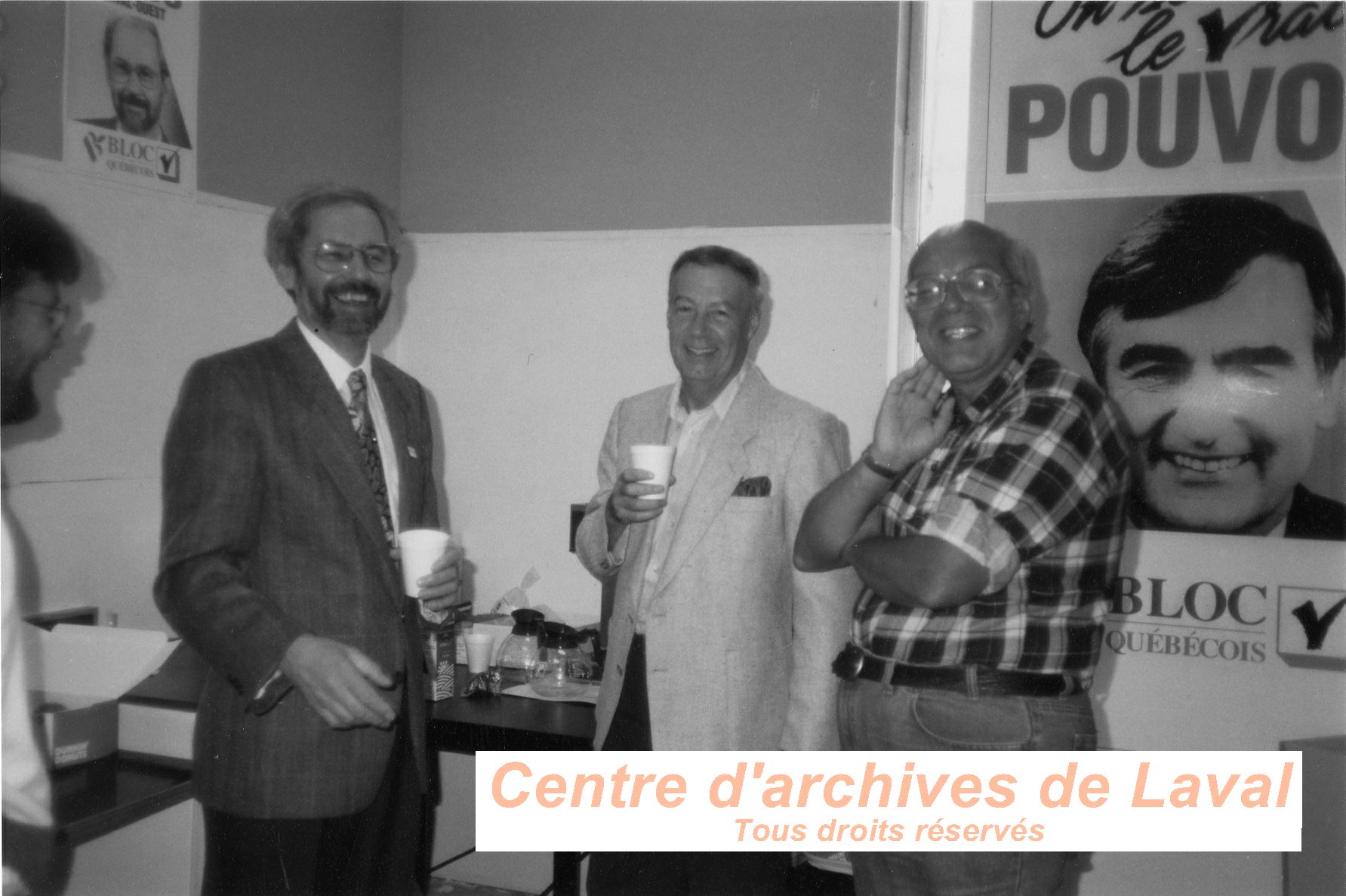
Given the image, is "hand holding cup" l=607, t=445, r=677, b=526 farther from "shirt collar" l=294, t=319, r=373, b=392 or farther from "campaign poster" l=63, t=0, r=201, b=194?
"campaign poster" l=63, t=0, r=201, b=194

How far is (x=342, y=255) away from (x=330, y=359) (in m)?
0.16

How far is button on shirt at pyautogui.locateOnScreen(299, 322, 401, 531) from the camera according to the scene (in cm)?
135

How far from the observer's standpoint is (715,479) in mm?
1613

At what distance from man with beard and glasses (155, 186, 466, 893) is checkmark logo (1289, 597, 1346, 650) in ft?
6.10

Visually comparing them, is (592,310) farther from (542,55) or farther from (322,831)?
(322,831)

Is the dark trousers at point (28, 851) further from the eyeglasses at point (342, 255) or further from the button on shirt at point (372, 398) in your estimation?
the eyeglasses at point (342, 255)

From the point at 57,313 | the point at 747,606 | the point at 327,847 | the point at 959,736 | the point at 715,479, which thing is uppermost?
the point at 57,313

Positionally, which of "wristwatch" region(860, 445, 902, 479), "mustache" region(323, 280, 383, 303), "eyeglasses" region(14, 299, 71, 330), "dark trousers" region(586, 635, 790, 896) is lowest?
"dark trousers" region(586, 635, 790, 896)

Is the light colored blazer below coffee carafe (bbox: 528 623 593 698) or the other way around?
the other way around

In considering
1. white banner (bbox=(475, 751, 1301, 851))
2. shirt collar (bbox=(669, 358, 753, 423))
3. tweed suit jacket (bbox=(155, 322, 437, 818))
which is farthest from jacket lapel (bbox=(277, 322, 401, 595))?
shirt collar (bbox=(669, 358, 753, 423))

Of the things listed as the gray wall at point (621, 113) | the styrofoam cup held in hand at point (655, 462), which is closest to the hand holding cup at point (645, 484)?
the styrofoam cup held in hand at point (655, 462)

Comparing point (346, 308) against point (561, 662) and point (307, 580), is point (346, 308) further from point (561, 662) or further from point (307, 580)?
point (561, 662)

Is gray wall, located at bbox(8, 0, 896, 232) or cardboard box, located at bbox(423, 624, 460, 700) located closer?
cardboard box, located at bbox(423, 624, 460, 700)

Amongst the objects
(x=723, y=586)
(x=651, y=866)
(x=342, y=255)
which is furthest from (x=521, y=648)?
(x=342, y=255)
